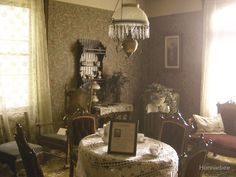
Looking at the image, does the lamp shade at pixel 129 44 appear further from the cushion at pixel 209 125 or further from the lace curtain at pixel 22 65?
the cushion at pixel 209 125

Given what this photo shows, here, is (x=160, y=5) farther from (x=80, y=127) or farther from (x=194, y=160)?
(x=194, y=160)

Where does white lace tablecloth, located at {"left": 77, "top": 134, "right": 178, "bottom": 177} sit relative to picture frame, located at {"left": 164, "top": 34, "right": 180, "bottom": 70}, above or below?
below

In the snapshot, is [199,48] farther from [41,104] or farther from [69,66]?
[41,104]

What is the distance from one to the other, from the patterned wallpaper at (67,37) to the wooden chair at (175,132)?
2.37 m

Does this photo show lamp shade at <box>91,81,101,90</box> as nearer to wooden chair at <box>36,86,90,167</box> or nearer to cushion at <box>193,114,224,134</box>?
wooden chair at <box>36,86,90,167</box>

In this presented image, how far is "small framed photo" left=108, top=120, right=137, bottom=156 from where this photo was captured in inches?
110

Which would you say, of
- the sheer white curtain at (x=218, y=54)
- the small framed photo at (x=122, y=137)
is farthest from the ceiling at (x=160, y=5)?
the small framed photo at (x=122, y=137)

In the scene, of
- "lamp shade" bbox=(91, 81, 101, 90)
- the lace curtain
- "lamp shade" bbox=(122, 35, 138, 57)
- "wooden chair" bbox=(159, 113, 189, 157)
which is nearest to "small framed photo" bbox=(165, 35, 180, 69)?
"lamp shade" bbox=(91, 81, 101, 90)

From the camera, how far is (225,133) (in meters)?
5.01

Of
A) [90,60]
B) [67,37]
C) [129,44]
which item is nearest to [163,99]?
Result: [90,60]

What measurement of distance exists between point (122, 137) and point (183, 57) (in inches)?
151

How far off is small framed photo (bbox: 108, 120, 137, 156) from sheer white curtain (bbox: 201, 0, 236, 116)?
3150 mm

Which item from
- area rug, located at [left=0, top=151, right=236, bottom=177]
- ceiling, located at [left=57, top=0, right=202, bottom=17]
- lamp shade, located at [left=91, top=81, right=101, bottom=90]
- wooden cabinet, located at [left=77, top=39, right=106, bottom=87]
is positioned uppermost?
ceiling, located at [left=57, top=0, right=202, bottom=17]

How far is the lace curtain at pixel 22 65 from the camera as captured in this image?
4.68m
